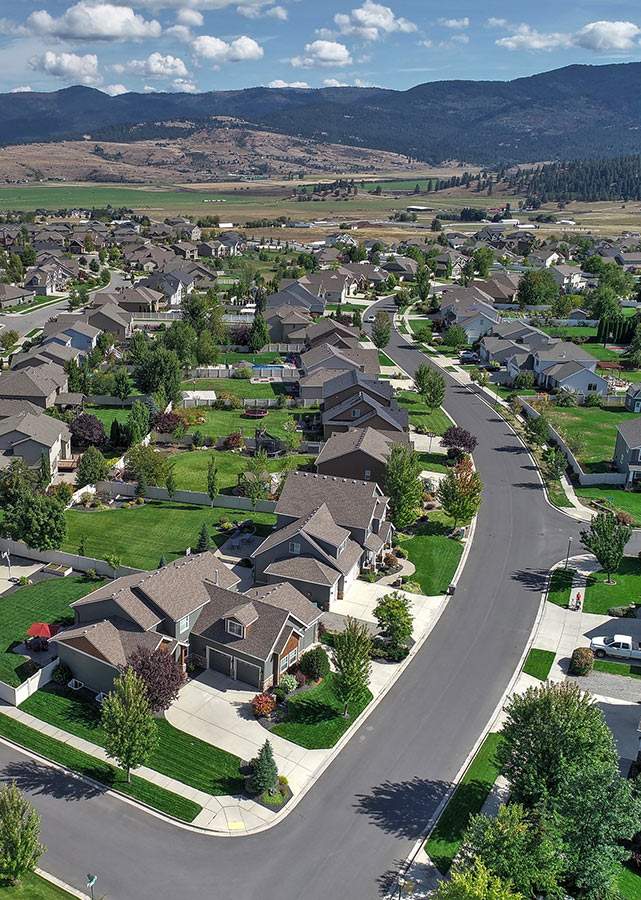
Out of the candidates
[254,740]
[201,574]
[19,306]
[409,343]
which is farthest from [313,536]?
[19,306]

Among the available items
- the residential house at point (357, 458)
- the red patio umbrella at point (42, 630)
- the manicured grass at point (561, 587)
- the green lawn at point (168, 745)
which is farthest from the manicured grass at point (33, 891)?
the residential house at point (357, 458)

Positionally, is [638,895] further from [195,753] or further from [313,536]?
[313,536]

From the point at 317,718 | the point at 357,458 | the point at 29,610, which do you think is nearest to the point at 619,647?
the point at 317,718

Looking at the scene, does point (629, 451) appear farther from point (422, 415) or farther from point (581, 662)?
point (581, 662)

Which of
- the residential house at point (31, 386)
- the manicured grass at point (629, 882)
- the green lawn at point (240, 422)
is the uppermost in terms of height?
the residential house at point (31, 386)

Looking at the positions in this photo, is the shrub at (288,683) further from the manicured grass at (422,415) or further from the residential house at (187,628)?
the manicured grass at (422,415)

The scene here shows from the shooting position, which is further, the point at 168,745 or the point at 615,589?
the point at 615,589

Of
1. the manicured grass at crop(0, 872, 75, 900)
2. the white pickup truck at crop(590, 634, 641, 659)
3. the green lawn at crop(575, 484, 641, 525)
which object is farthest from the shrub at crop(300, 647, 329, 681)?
the green lawn at crop(575, 484, 641, 525)
